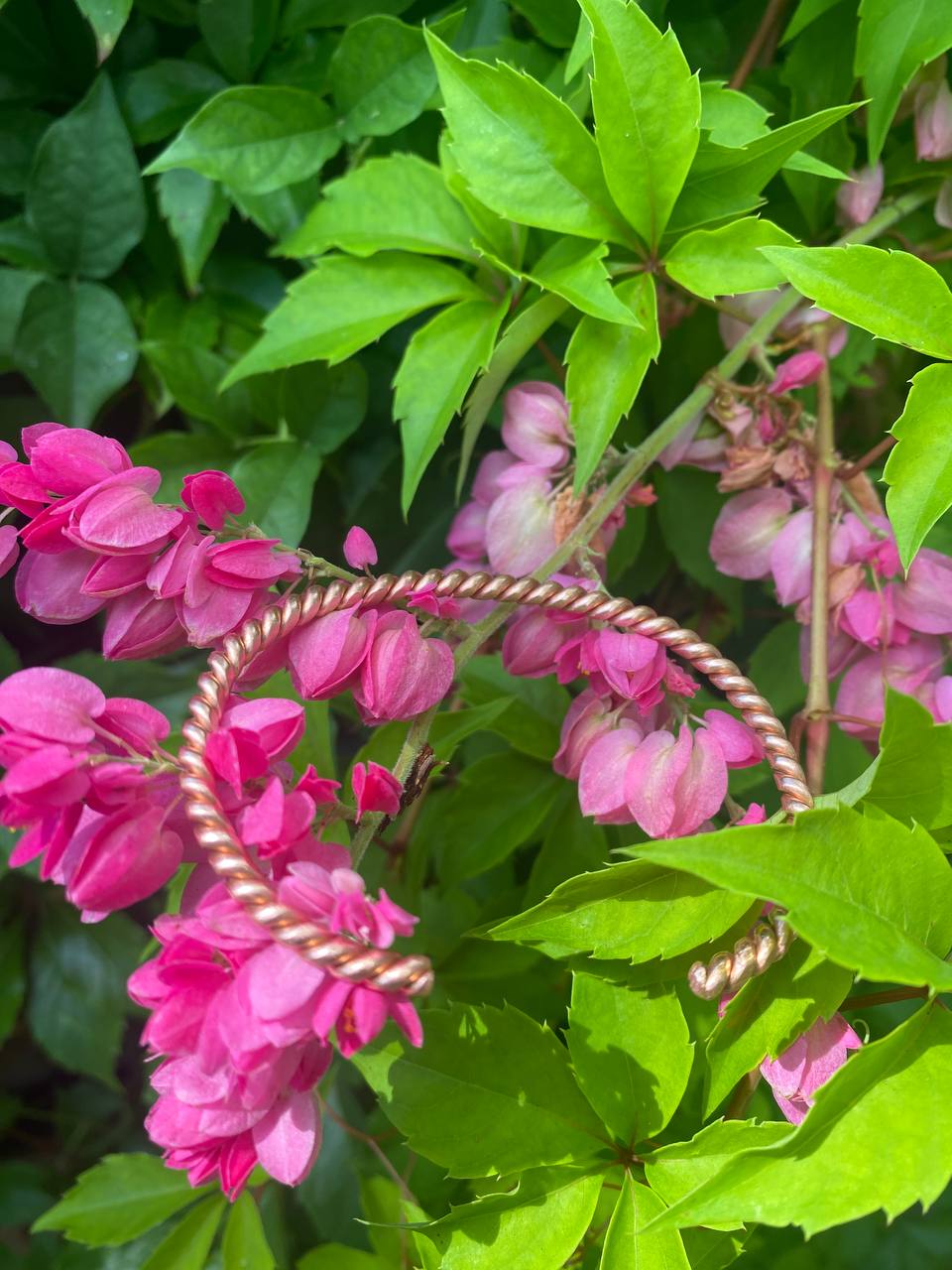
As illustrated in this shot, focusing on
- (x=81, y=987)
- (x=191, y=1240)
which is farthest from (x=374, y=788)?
(x=81, y=987)

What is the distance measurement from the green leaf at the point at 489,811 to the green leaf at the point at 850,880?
0.36 metres

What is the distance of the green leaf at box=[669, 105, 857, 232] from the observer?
57 cm

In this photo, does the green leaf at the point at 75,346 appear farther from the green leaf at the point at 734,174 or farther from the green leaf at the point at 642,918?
the green leaf at the point at 642,918

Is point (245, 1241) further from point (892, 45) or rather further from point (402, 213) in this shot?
point (892, 45)

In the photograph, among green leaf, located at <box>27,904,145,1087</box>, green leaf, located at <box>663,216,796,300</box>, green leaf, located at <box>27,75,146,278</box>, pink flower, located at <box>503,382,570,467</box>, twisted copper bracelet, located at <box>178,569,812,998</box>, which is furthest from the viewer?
green leaf, located at <box>27,904,145,1087</box>

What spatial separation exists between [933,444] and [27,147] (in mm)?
711

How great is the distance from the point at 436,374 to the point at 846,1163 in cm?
49

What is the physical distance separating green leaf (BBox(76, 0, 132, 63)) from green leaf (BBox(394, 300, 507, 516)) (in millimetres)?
261

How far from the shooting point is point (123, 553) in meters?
0.46

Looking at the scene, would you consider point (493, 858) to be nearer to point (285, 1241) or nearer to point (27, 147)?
point (285, 1241)

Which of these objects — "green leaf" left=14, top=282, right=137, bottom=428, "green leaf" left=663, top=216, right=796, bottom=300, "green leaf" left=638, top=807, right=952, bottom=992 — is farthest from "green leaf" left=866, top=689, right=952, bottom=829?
"green leaf" left=14, top=282, right=137, bottom=428

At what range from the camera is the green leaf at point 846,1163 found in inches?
15.4

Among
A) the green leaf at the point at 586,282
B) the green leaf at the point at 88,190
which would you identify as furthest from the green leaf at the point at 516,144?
the green leaf at the point at 88,190

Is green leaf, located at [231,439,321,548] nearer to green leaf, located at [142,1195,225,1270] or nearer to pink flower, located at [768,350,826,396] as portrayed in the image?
pink flower, located at [768,350,826,396]
